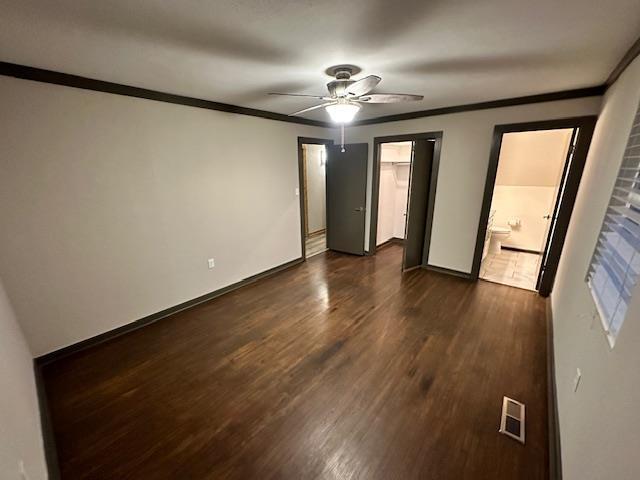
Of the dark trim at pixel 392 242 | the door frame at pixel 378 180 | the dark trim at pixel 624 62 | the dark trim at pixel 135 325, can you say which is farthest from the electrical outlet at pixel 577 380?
the dark trim at pixel 392 242

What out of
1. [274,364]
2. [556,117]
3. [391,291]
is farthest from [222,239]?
[556,117]

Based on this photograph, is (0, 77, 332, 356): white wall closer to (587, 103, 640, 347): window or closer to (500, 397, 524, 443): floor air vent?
(500, 397, 524, 443): floor air vent

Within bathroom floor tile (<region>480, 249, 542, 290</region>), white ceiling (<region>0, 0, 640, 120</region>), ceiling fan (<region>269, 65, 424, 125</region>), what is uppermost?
white ceiling (<region>0, 0, 640, 120</region>)

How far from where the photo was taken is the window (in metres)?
1.10

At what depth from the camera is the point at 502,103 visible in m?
3.11

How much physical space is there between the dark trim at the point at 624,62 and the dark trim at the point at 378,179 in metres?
1.61

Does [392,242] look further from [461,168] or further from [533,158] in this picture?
[533,158]

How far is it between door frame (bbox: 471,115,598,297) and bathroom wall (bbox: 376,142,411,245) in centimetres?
181

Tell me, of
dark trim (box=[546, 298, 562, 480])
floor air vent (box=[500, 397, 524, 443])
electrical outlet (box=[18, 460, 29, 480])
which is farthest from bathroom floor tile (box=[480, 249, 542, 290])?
electrical outlet (box=[18, 460, 29, 480])

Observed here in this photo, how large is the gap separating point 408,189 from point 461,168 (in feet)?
2.58

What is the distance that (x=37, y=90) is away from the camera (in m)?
1.96

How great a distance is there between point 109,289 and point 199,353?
3.55 feet

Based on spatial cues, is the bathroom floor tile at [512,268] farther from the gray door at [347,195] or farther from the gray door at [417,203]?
the gray door at [347,195]

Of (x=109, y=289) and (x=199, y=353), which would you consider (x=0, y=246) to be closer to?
(x=109, y=289)
